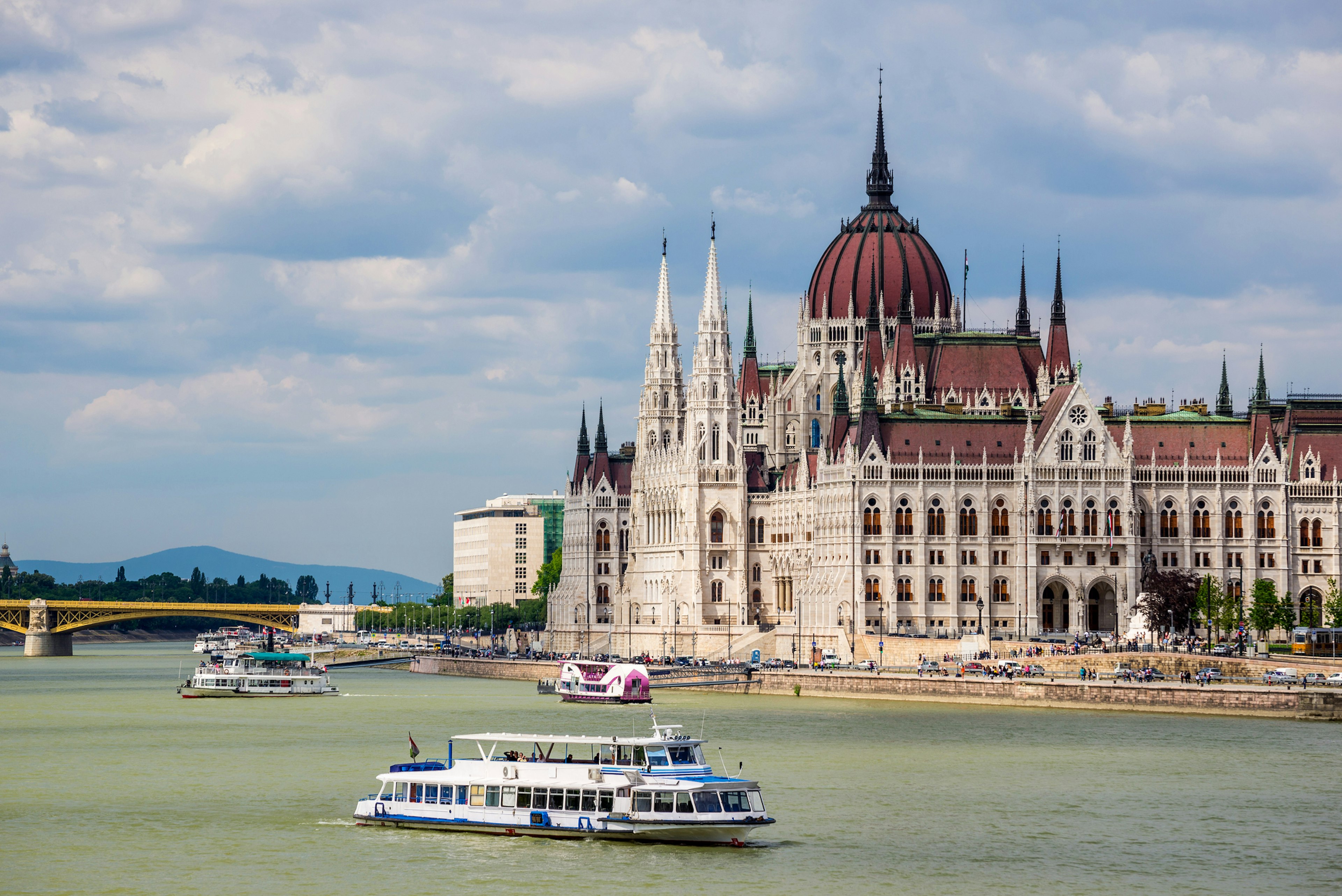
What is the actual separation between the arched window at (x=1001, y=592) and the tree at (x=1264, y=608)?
57.4ft

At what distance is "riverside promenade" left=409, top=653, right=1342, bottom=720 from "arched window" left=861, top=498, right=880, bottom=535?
1555 centimetres

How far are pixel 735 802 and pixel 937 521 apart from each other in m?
97.2

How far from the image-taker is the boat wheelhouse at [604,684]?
5492 inches

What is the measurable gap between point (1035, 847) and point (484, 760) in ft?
59.0

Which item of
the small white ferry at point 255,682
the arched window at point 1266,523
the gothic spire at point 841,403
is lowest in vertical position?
the small white ferry at point 255,682

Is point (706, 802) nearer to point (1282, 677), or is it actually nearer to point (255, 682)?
point (1282, 677)

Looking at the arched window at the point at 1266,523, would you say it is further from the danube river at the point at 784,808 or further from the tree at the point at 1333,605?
the danube river at the point at 784,808

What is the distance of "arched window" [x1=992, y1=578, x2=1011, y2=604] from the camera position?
16325 centimetres

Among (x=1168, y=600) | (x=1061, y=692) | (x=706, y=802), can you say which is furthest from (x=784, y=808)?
(x=1168, y=600)

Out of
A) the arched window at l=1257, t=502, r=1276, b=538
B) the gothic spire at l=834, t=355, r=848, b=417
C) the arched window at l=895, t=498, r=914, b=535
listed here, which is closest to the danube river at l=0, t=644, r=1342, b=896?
the arched window at l=895, t=498, r=914, b=535

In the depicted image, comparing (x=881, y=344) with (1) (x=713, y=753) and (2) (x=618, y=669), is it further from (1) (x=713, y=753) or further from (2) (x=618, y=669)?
(1) (x=713, y=753)

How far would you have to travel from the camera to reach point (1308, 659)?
4857 inches

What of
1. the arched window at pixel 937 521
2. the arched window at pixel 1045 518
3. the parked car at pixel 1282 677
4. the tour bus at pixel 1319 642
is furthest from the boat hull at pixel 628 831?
the arched window at pixel 1045 518

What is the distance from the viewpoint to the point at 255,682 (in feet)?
502
